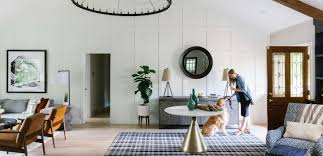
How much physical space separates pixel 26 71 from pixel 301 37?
22.2ft

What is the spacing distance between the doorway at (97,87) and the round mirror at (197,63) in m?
2.71

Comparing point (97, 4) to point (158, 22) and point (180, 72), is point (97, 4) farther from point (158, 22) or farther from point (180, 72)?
point (180, 72)

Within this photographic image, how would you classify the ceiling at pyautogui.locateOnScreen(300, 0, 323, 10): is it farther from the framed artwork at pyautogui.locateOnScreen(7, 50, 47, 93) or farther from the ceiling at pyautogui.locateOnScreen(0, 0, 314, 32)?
the framed artwork at pyautogui.locateOnScreen(7, 50, 47, 93)

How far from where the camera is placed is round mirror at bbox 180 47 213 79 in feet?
26.4

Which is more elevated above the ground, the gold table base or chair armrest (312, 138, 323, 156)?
chair armrest (312, 138, 323, 156)

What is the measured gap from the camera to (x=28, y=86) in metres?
8.14

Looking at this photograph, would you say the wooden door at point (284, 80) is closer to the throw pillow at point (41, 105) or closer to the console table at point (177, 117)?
the console table at point (177, 117)

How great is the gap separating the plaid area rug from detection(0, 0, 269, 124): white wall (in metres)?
1.78

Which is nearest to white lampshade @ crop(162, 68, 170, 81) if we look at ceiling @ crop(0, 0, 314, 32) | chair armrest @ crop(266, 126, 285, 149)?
ceiling @ crop(0, 0, 314, 32)

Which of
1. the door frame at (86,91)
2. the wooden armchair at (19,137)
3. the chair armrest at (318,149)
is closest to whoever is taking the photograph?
the chair armrest at (318,149)

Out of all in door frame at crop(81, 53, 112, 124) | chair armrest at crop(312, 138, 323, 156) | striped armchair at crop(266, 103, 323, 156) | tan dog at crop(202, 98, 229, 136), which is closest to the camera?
chair armrest at crop(312, 138, 323, 156)

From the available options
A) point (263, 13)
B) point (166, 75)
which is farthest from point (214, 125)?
point (263, 13)

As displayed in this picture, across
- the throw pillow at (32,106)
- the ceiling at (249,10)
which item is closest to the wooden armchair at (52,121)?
the throw pillow at (32,106)

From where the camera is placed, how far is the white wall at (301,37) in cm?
603
